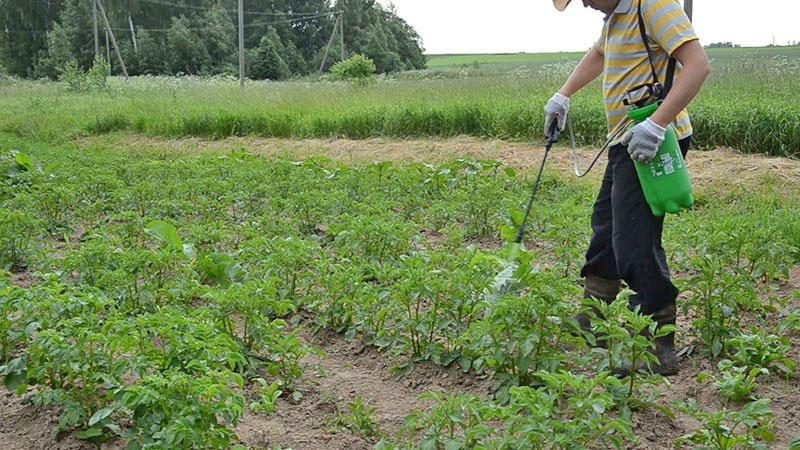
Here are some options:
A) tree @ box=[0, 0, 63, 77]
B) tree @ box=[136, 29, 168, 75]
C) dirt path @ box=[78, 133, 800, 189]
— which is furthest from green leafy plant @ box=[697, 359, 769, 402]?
tree @ box=[0, 0, 63, 77]

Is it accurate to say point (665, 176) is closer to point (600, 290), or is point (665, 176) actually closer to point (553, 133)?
point (600, 290)

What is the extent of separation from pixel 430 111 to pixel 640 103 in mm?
8328

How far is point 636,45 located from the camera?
3.38 m

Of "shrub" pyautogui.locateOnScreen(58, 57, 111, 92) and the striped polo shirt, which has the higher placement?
the striped polo shirt

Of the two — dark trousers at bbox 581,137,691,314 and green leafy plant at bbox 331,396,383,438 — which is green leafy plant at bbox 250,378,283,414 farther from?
dark trousers at bbox 581,137,691,314

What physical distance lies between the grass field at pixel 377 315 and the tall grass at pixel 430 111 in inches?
6.9

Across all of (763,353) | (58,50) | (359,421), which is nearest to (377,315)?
(359,421)

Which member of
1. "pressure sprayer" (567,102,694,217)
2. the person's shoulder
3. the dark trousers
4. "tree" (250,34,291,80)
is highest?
the person's shoulder

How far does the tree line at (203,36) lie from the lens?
48844 mm

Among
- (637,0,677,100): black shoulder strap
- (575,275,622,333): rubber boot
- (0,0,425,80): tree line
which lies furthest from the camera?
(0,0,425,80): tree line

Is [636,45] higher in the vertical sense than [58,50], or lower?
higher

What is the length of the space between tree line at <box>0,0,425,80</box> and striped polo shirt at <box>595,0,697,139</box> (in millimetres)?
44107

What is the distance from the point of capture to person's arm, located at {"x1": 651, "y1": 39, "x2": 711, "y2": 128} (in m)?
3.12

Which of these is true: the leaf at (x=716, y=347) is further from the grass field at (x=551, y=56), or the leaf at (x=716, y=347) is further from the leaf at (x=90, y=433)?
the grass field at (x=551, y=56)
